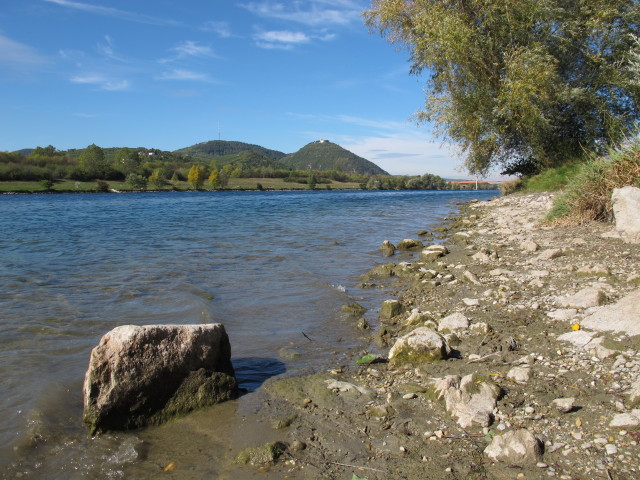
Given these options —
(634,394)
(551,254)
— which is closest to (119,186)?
(551,254)

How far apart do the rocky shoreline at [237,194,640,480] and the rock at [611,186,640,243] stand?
1554mm

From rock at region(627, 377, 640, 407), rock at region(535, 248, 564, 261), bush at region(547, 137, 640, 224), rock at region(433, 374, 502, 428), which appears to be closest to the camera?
rock at region(627, 377, 640, 407)

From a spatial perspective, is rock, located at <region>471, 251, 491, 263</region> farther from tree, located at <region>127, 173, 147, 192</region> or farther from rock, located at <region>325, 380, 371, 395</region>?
tree, located at <region>127, 173, 147, 192</region>

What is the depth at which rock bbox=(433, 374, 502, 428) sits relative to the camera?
145 inches

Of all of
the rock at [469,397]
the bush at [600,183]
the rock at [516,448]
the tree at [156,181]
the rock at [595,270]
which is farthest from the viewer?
the tree at [156,181]

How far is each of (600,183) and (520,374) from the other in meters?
8.64

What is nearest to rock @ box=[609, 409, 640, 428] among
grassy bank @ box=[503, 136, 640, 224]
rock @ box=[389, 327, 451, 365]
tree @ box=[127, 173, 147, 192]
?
rock @ box=[389, 327, 451, 365]

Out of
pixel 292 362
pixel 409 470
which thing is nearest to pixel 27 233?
pixel 292 362

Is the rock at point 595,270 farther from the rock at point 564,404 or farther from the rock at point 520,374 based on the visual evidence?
the rock at point 564,404

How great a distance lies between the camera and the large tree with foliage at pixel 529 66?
18.1 m

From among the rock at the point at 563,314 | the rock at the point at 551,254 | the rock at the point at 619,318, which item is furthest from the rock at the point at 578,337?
the rock at the point at 551,254

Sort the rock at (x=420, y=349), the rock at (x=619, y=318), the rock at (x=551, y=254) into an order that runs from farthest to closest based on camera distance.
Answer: the rock at (x=551, y=254) < the rock at (x=420, y=349) < the rock at (x=619, y=318)

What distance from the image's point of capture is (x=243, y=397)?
15.7ft

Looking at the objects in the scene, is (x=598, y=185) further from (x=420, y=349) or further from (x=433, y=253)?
(x=420, y=349)
